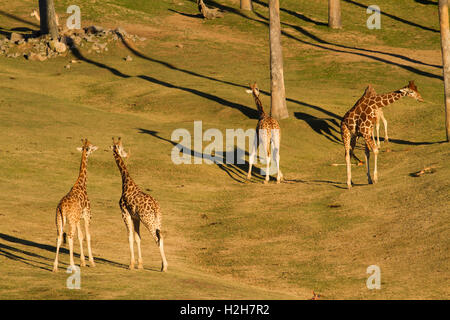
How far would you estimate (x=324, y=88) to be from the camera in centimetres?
4188

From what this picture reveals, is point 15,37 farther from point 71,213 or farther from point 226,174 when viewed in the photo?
point 71,213

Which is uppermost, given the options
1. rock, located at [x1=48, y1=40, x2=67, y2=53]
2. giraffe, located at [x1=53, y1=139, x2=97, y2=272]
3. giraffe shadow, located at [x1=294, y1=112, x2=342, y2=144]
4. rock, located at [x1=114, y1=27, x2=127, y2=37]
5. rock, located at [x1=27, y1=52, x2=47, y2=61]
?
rock, located at [x1=114, y1=27, x2=127, y2=37]

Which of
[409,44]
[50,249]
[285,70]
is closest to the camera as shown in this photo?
[50,249]

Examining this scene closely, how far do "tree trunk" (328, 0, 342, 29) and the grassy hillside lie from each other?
2853 mm

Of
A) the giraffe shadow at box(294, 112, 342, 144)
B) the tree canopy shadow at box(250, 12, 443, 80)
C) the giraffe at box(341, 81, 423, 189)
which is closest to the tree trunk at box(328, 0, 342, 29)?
the tree canopy shadow at box(250, 12, 443, 80)

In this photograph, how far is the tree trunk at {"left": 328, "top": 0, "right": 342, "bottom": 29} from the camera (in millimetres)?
58938

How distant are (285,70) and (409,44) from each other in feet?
42.9

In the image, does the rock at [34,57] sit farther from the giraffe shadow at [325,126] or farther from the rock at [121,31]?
the giraffe shadow at [325,126]

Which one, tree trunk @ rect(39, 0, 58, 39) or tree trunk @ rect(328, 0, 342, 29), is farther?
tree trunk @ rect(328, 0, 342, 29)

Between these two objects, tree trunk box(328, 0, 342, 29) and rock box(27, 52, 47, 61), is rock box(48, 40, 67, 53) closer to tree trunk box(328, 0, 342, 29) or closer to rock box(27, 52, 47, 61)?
rock box(27, 52, 47, 61)

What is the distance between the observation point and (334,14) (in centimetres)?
5938

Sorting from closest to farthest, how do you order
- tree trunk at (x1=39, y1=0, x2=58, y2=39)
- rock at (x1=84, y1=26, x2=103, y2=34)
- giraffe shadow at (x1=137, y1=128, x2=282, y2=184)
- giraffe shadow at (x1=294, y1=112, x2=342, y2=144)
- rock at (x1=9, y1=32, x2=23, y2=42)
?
giraffe shadow at (x1=137, y1=128, x2=282, y2=184)
giraffe shadow at (x1=294, y1=112, x2=342, y2=144)
tree trunk at (x1=39, y1=0, x2=58, y2=39)
rock at (x1=9, y1=32, x2=23, y2=42)
rock at (x1=84, y1=26, x2=103, y2=34)
